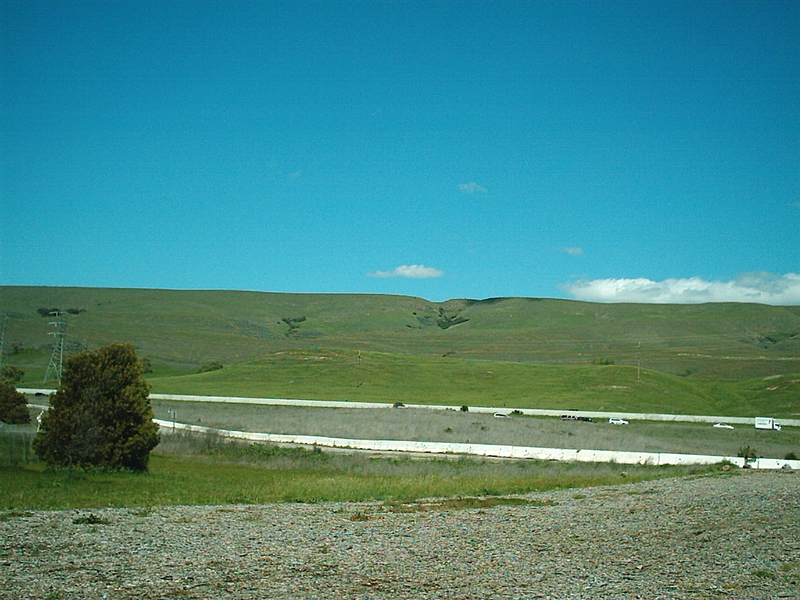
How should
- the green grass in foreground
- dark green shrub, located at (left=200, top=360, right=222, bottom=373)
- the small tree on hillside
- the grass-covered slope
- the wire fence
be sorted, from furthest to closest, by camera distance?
dark green shrub, located at (left=200, top=360, right=222, bottom=373)
the grass-covered slope
the small tree on hillside
the wire fence
the green grass in foreground

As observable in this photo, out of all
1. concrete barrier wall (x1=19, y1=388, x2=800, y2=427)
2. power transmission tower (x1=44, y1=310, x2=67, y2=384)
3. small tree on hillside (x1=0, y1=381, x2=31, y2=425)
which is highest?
power transmission tower (x1=44, y1=310, x2=67, y2=384)

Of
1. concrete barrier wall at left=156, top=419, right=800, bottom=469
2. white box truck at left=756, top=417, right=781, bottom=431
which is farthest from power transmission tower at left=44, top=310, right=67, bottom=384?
white box truck at left=756, top=417, right=781, bottom=431

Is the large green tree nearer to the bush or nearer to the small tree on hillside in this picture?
the small tree on hillside

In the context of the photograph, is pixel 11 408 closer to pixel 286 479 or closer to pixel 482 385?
pixel 286 479

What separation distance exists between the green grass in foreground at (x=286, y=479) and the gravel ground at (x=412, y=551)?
256 cm

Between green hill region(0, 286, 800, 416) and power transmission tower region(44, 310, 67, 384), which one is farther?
green hill region(0, 286, 800, 416)

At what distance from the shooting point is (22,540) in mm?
13484

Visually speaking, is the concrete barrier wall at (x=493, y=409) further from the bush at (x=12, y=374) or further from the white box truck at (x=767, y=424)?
the white box truck at (x=767, y=424)

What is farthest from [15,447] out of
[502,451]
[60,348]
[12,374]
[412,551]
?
[60,348]

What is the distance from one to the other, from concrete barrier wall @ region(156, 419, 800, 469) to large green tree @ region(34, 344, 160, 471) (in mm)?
16883

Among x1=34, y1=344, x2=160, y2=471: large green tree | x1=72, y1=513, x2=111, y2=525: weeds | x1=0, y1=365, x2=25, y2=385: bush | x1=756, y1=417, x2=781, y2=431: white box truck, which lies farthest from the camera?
x1=0, y1=365, x2=25, y2=385: bush

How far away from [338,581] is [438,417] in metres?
53.1

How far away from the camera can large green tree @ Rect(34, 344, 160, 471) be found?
100 ft

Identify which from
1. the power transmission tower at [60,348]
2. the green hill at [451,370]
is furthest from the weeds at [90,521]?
the green hill at [451,370]
